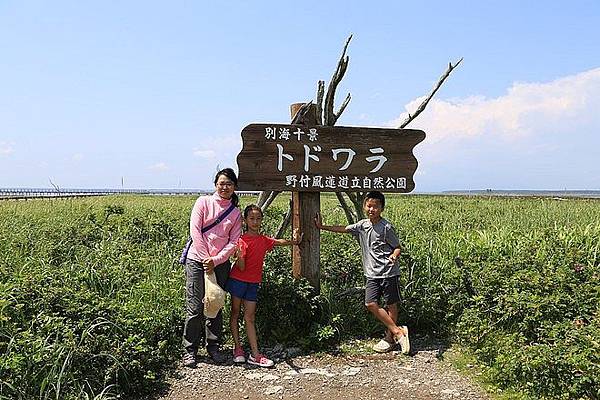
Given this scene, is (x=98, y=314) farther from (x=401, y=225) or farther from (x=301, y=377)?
(x=401, y=225)

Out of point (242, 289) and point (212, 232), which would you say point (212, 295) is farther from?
point (212, 232)

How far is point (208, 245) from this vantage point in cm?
420

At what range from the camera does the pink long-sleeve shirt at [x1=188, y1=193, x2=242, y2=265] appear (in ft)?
13.7

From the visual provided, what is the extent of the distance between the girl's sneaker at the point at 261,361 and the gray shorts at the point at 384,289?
0.99 metres

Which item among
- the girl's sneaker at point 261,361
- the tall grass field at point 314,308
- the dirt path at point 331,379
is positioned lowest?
the dirt path at point 331,379

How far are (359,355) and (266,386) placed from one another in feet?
3.19

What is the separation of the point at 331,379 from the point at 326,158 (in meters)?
1.90

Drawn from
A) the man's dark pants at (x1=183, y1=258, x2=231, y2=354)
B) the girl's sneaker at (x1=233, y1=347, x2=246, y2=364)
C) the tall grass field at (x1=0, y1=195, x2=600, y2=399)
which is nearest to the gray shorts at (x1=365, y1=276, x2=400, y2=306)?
the tall grass field at (x1=0, y1=195, x2=600, y2=399)

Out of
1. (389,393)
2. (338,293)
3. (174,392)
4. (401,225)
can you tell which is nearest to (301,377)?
(389,393)

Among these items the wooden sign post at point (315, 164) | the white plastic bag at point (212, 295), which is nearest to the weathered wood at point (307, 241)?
the wooden sign post at point (315, 164)

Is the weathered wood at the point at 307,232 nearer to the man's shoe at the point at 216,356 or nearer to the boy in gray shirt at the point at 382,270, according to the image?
the boy in gray shirt at the point at 382,270

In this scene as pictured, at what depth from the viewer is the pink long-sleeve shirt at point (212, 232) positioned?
4172mm

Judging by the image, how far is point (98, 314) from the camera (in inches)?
155

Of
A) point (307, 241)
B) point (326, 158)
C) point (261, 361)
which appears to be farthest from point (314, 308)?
point (326, 158)
